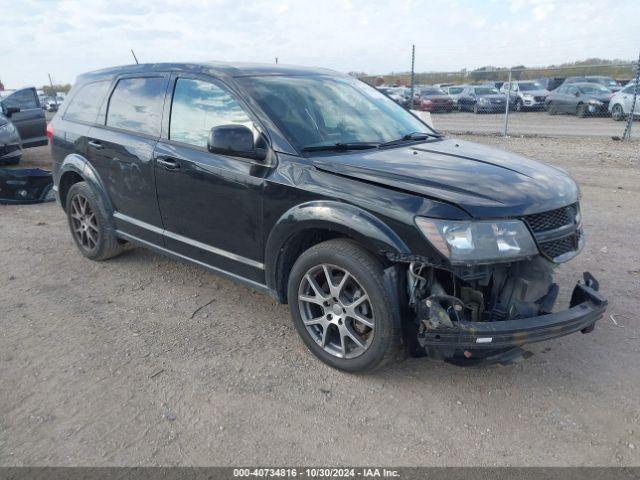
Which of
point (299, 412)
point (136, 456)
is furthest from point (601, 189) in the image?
point (136, 456)

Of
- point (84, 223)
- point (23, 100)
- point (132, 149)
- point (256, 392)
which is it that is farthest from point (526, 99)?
point (256, 392)

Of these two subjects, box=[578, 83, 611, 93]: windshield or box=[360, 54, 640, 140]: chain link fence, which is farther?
box=[578, 83, 611, 93]: windshield

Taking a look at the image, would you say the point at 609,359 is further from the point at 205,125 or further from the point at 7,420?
the point at 7,420

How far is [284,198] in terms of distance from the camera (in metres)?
3.29

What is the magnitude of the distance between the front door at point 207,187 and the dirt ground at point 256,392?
1.80ft

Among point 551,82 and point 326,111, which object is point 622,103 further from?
point 326,111

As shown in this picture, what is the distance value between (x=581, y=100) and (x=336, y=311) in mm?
21596

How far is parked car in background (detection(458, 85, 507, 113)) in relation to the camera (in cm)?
2484

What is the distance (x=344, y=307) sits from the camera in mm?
3141

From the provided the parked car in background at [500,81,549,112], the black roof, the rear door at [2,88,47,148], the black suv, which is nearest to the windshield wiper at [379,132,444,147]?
the black suv

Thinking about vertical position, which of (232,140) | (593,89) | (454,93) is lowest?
(454,93)

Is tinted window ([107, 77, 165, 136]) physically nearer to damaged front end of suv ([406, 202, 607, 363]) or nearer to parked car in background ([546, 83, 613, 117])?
damaged front end of suv ([406, 202, 607, 363])

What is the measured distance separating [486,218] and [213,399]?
70.8 inches

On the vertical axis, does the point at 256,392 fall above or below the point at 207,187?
below
